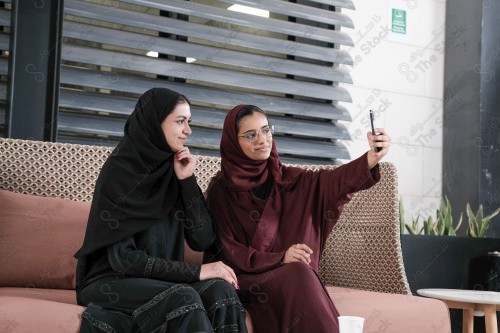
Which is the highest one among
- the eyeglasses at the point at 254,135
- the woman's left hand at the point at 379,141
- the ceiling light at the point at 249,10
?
the ceiling light at the point at 249,10

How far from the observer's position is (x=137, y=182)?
82.0 inches

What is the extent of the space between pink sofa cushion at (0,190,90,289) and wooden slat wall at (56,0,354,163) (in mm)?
741

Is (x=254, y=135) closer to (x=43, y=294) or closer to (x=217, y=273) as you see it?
(x=217, y=273)

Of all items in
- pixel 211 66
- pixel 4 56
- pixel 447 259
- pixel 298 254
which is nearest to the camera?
pixel 298 254

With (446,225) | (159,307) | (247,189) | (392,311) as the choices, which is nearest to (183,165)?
(247,189)

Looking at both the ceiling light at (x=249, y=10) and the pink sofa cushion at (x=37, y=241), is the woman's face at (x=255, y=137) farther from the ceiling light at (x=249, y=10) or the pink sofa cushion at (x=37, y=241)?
the ceiling light at (x=249, y=10)

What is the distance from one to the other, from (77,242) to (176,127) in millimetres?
534

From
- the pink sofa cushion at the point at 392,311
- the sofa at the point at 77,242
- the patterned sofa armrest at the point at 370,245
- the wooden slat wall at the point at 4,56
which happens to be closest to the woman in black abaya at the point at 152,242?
the sofa at the point at 77,242

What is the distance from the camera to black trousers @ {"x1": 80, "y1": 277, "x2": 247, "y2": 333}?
1.81 metres

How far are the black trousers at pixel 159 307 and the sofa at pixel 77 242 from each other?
0.22 ft

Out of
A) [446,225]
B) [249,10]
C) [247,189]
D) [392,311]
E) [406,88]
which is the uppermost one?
[249,10]

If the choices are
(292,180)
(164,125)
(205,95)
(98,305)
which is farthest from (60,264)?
(205,95)

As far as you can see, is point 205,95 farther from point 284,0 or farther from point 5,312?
point 5,312

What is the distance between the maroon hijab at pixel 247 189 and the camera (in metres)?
2.32
